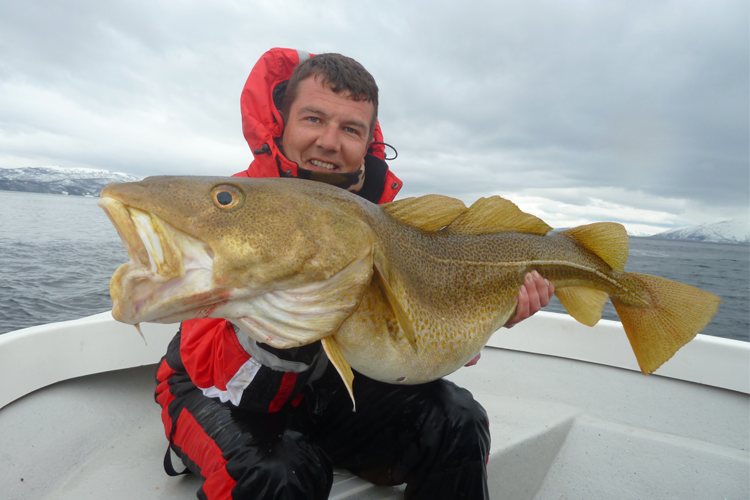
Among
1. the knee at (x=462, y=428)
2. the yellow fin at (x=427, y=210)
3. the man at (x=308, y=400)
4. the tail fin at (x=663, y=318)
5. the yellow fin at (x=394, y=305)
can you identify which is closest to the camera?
the yellow fin at (x=394, y=305)

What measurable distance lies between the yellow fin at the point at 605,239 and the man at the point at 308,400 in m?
0.43

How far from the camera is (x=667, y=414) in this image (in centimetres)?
350

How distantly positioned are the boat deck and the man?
14.1 inches

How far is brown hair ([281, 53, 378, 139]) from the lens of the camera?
251cm

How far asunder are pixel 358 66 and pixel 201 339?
1.92 m

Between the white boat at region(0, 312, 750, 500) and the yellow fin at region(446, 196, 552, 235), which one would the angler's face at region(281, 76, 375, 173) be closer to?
the yellow fin at region(446, 196, 552, 235)

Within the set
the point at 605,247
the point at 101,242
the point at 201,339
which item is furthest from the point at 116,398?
the point at 101,242

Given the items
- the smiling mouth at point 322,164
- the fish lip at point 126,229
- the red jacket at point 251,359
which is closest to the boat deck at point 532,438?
the red jacket at point 251,359

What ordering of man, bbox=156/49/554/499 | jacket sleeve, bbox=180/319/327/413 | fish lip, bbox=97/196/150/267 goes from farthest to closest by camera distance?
man, bbox=156/49/554/499 → jacket sleeve, bbox=180/319/327/413 → fish lip, bbox=97/196/150/267

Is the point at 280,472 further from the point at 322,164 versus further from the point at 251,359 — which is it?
the point at 322,164

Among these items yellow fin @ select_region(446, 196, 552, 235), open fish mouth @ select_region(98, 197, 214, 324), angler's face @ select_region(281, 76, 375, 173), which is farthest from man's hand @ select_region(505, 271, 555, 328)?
open fish mouth @ select_region(98, 197, 214, 324)

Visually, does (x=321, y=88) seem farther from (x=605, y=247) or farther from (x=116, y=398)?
(x=116, y=398)

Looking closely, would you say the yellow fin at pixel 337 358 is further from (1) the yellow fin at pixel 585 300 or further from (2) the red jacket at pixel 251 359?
(1) the yellow fin at pixel 585 300

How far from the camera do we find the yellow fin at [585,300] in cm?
240
